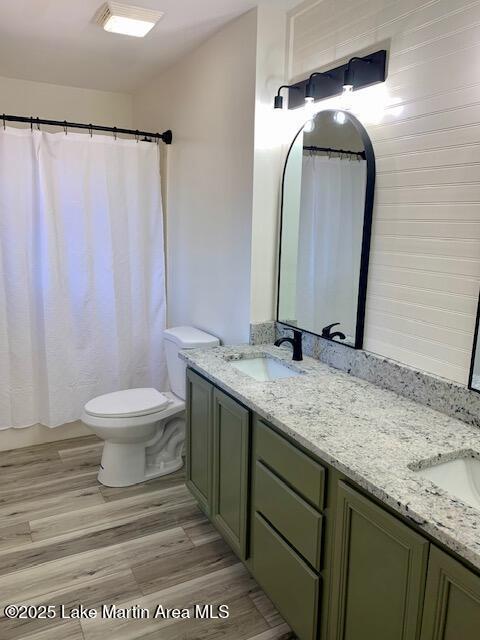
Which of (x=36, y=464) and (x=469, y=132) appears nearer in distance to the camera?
(x=469, y=132)

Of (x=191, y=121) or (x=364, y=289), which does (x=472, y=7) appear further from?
(x=191, y=121)

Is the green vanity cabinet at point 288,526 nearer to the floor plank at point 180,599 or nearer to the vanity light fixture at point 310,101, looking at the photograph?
the floor plank at point 180,599

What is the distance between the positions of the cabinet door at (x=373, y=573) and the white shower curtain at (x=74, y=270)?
7.49ft

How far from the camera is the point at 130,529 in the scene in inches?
95.2

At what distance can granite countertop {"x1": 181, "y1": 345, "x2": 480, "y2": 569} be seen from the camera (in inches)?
44.1

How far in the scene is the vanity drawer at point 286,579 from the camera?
5.20 feet

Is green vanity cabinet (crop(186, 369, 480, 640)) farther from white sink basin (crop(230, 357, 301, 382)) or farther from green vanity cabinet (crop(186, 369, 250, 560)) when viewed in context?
white sink basin (crop(230, 357, 301, 382))

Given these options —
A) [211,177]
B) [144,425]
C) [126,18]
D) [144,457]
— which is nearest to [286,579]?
[144,425]

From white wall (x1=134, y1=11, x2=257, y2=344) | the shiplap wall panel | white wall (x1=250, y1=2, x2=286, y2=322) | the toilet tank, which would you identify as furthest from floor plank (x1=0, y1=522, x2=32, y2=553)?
the shiplap wall panel

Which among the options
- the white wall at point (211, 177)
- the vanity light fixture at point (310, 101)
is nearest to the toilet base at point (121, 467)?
the white wall at point (211, 177)

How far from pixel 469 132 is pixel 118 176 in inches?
88.5

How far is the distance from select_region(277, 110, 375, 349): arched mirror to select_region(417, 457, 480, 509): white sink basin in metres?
0.76

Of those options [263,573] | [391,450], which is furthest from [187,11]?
[263,573]

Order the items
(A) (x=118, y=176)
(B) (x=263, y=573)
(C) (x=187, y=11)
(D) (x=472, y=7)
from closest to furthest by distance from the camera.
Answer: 1. (D) (x=472, y=7)
2. (B) (x=263, y=573)
3. (C) (x=187, y=11)
4. (A) (x=118, y=176)
